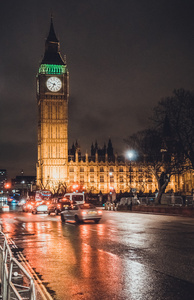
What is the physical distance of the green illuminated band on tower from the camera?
120m

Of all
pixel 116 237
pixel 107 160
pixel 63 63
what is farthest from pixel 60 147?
pixel 116 237

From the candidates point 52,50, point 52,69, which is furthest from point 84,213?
point 52,50

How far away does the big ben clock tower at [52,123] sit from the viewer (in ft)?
382

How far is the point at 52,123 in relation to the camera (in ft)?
387

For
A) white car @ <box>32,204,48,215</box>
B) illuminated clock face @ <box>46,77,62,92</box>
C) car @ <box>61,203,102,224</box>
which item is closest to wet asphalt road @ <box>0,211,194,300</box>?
car @ <box>61,203,102,224</box>

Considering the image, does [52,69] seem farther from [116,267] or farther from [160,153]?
[116,267]

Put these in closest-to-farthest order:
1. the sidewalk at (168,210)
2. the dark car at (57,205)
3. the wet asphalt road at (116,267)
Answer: the wet asphalt road at (116,267), the sidewalk at (168,210), the dark car at (57,205)

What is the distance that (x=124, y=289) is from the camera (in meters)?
6.78

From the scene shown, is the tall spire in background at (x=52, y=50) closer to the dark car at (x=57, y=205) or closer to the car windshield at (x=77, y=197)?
the dark car at (x=57, y=205)

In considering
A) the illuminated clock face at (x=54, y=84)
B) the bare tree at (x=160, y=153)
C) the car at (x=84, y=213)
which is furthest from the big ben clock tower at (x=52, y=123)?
the car at (x=84, y=213)

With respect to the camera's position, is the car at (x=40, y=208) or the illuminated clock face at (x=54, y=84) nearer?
the car at (x=40, y=208)

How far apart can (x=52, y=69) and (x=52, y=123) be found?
17.6m

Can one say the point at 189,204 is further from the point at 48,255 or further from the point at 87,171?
the point at 87,171

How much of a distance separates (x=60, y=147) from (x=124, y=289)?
111393 millimetres
